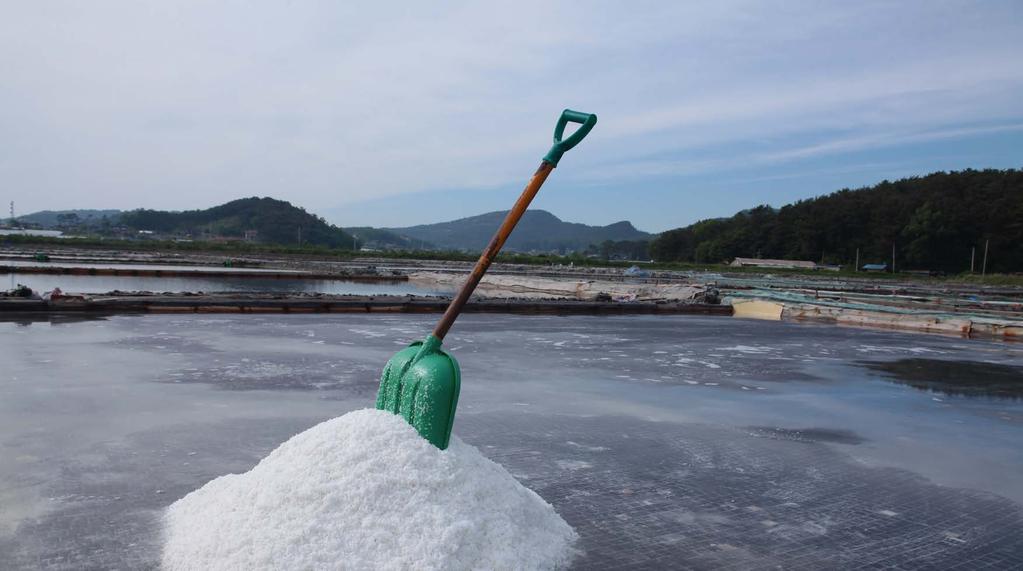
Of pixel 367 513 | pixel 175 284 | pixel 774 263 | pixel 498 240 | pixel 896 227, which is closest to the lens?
pixel 367 513

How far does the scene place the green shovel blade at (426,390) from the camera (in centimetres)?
321

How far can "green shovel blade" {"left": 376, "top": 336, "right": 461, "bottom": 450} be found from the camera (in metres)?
3.21

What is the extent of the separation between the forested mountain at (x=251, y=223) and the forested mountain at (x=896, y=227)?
5267 cm

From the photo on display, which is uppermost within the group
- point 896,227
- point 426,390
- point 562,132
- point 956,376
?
point 896,227

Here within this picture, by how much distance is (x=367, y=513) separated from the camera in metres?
2.87

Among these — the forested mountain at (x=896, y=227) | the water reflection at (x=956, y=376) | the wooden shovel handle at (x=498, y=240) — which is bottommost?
the water reflection at (x=956, y=376)

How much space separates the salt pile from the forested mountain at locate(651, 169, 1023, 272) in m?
56.2

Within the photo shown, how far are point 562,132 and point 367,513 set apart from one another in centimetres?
195

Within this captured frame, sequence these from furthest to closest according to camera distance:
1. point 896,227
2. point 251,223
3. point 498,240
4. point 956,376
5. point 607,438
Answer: point 251,223
point 896,227
point 956,376
point 607,438
point 498,240

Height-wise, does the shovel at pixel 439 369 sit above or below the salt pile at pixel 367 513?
above

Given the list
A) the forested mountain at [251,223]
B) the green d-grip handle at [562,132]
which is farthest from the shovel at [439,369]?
the forested mountain at [251,223]

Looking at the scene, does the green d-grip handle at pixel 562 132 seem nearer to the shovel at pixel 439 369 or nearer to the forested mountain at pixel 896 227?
the shovel at pixel 439 369

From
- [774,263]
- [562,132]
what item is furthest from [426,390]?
[774,263]

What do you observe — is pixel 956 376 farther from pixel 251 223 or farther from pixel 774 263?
pixel 251 223
